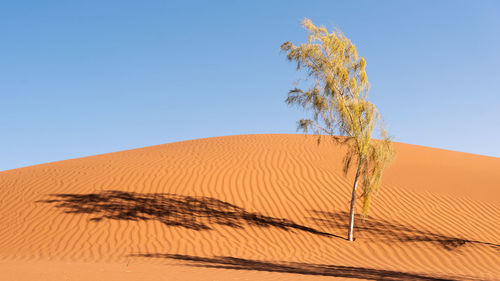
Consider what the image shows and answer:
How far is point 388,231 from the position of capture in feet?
41.8

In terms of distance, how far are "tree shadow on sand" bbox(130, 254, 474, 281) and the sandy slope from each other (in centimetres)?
5

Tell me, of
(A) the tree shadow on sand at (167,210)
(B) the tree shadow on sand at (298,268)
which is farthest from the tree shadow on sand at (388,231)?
(B) the tree shadow on sand at (298,268)

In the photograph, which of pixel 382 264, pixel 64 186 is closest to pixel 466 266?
pixel 382 264

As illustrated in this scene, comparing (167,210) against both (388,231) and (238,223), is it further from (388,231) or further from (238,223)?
(388,231)

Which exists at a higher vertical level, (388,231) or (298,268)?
(388,231)

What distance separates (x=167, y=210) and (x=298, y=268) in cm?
573

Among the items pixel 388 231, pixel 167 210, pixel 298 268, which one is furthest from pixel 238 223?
pixel 388 231

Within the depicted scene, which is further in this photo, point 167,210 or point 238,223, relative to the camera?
point 167,210

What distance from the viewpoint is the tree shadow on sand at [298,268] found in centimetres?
855

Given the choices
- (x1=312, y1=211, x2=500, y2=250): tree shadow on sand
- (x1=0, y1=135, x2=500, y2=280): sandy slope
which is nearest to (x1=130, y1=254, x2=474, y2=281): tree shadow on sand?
(x1=0, y1=135, x2=500, y2=280): sandy slope

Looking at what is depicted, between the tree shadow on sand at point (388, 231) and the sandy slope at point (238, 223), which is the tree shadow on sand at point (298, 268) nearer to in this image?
the sandy slope at point (238, 223)

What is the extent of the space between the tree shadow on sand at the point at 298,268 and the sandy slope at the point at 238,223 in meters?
0.05

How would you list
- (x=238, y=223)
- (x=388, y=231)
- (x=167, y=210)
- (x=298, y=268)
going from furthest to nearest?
(x=167, y=210), (x=238, y=223), (x=388, y=231), (x=298, y=268)

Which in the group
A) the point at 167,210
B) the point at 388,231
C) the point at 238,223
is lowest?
the point at 238,223
